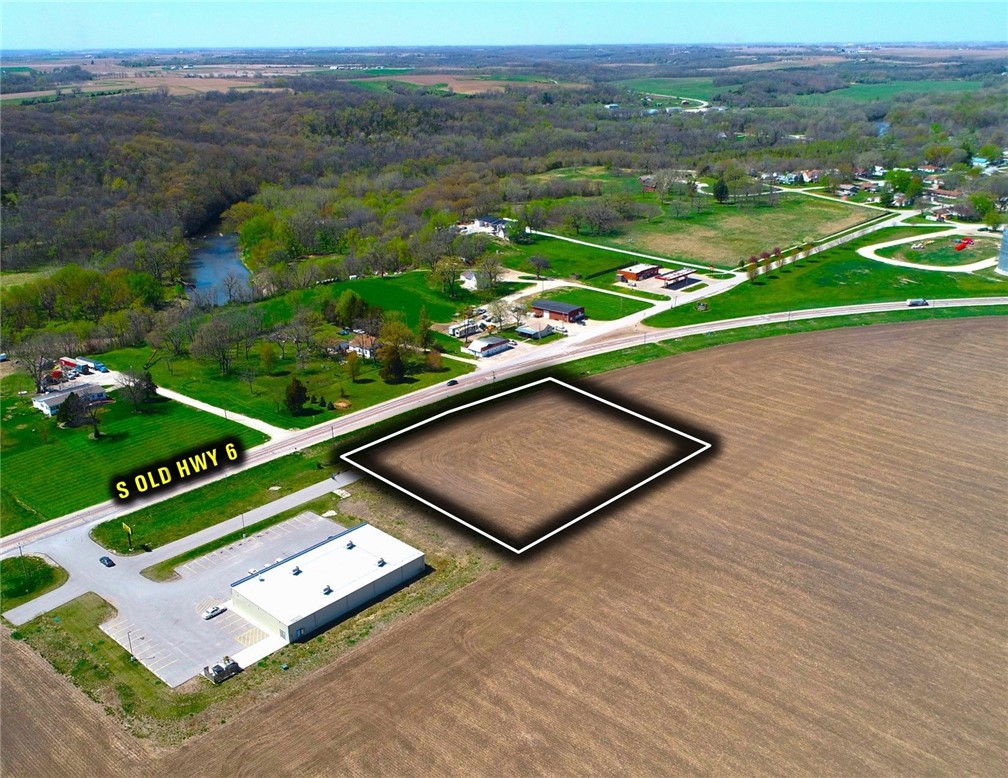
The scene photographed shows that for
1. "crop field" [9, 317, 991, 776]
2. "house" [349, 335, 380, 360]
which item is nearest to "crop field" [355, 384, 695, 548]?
"crop field" [9, 317, 991, 776]

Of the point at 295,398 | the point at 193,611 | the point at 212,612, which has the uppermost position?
the point at 295,398

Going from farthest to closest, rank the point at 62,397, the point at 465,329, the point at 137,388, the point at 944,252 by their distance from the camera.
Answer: the point at 944,252, the point at 465,329, the point at 62,397, the point at 137,388

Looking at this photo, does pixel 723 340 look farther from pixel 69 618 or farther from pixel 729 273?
pixel 69 618

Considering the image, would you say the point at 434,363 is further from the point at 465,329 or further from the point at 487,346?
the point at 465,329

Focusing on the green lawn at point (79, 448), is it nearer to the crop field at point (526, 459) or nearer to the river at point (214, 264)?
the crop field at point (526, 459)

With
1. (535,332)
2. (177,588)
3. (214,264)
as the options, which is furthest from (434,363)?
(214,264)

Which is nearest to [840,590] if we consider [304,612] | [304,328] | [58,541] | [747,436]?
[747,436]
